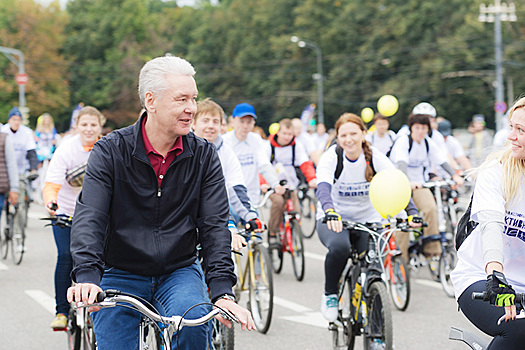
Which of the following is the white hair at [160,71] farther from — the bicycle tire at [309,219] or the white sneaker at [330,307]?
the bicycle tire at [309,219]

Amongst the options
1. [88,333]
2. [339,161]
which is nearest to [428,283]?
A: [339,161]

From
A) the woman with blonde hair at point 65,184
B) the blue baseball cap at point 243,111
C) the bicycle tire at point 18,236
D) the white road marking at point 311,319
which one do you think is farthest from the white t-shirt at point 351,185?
the bicycle tire at point 18,236

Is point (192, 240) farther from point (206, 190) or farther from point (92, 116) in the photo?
point (92, 116)

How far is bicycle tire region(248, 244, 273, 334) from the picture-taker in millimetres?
7395

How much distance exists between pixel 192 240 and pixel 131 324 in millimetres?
460

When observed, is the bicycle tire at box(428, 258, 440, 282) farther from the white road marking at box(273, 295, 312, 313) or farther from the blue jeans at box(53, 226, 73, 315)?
the blue jeans at box(53, 226, 73, 315)

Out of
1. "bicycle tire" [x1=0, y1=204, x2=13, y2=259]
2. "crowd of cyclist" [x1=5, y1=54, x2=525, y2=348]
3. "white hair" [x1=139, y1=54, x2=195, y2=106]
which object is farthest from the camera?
"bicycle tire" [x1=0, y1=204, x2=13, y2=259]

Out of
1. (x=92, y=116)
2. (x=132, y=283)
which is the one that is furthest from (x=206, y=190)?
(x=92, y=116)

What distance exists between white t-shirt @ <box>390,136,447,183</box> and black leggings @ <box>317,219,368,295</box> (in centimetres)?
365

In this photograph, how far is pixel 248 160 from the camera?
30.8 ft

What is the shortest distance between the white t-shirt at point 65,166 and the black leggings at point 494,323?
3756mm

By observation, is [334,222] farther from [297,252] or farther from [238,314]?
[297,252]

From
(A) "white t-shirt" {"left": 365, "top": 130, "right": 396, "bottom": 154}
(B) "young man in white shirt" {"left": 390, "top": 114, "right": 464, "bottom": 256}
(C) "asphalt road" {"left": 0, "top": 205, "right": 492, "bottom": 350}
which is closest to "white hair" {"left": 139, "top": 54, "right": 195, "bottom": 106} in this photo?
(C) "asphalt road" {"left": 0, "top": 205, "right": 492, "bottom": 350}

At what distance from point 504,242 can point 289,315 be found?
4.56 meters
